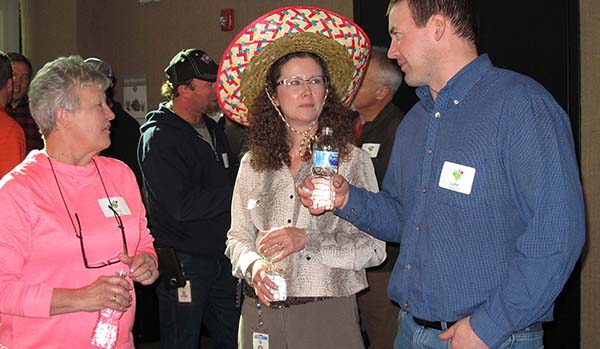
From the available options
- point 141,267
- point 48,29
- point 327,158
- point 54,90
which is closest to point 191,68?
point 54,90

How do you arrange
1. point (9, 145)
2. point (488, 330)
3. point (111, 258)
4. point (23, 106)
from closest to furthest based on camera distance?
point (488, 330), point (111, 258), point (9, 145), point (23, 106)

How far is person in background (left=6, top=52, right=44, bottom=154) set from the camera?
5234 mm

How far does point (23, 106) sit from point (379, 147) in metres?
3.13

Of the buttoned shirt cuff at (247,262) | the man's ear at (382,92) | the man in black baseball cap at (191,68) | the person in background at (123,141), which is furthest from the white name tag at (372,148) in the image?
the person in background at (123,141)

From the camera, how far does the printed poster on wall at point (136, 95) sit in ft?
23.5

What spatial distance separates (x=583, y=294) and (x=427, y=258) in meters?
2.45

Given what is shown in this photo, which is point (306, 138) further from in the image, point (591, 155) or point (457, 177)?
point (591, 155)

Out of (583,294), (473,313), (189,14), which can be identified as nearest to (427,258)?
(473,313)

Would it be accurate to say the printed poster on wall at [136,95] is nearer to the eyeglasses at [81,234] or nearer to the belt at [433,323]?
the eyeglasses at [81,234]

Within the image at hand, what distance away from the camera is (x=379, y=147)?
3.82 m

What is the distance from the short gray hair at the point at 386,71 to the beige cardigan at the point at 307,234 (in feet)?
4.87

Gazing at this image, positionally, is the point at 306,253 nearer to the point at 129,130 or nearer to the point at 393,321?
the point at 393,321

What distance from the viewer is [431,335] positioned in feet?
6.64

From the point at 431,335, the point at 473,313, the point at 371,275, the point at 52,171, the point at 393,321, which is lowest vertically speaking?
the point at 393,321
